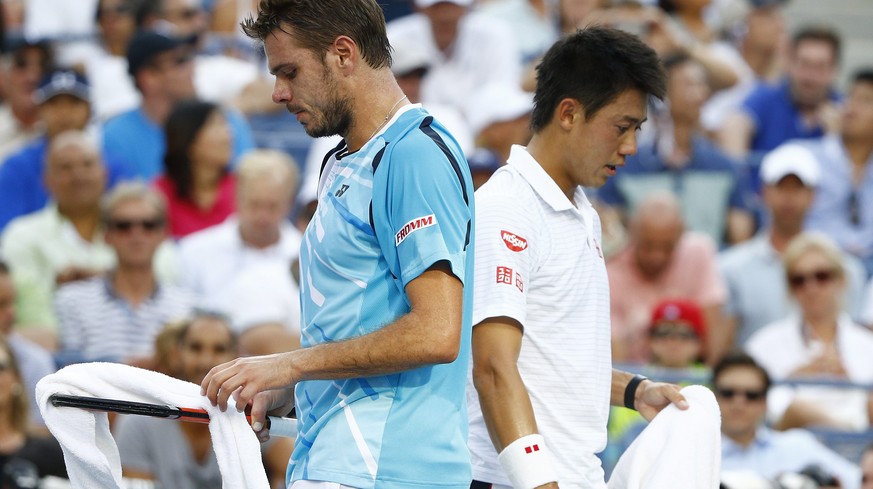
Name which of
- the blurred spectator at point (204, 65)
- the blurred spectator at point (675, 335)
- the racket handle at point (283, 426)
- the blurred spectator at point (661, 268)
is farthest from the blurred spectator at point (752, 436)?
the blurred spectator at point (204, 65)

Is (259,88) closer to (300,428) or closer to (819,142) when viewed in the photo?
(819,142)

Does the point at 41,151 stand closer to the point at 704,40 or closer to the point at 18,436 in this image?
the point at 18,436

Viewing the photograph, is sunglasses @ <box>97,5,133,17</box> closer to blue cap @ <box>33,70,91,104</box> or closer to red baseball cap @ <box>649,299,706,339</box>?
blue cap @ <box>33,70,91,104</box>

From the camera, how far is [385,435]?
128 inches

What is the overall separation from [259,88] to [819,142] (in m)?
4.32

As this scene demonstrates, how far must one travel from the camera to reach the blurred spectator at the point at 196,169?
351 inches

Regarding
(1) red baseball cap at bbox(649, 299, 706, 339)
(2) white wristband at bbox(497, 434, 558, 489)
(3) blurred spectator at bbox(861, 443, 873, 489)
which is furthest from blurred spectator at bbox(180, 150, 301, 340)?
(2) white wristband at bbox(497, 434, 558, 489)

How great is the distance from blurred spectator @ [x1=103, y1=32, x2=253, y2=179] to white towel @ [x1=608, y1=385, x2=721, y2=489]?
20.0ft

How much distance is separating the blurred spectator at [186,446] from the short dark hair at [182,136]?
2.23 meters

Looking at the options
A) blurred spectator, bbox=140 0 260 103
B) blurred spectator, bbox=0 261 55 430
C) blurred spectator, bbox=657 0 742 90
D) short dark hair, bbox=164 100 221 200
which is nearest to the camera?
blurred spectator, bbox=0 261 55 430

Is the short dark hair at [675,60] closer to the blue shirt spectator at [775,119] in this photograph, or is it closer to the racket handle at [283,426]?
the blue shirt spectator at [775,119]

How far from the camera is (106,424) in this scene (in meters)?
3.58

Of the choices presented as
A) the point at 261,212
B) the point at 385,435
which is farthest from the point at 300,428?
the point at 261,212

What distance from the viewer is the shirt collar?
394cm
